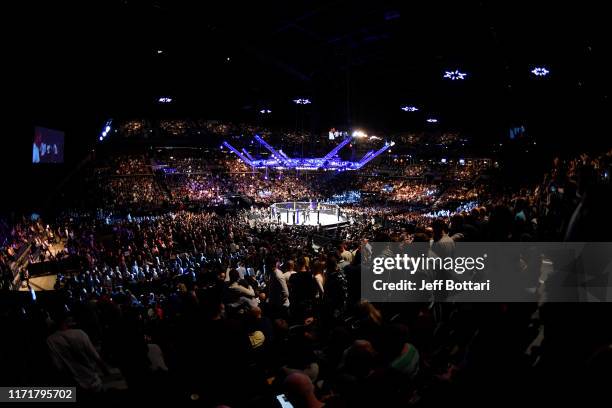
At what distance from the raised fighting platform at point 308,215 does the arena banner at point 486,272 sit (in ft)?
65.7

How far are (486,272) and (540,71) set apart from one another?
17362 mm

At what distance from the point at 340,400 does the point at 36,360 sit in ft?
10.9

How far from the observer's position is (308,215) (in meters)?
29.2

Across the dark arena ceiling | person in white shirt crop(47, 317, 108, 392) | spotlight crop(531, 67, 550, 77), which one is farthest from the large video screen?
spotlight crop(531, 67, 550, 77)

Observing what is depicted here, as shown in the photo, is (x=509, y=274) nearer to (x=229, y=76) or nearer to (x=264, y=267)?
(x=264, y=267)

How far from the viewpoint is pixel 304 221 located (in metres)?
27.2

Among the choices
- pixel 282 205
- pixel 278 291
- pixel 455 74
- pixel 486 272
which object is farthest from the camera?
pixel 282 205

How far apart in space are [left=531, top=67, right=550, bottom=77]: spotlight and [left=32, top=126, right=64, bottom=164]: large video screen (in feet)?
80.6

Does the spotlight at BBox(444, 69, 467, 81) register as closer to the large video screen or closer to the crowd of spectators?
the crowd of spectators

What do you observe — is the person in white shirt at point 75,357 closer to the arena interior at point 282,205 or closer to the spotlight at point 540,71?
the arena interior at point 282,205

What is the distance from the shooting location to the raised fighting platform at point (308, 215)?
88.2 ft

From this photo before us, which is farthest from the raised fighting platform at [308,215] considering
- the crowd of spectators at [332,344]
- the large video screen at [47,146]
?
the crowd of spectators at [332,344]

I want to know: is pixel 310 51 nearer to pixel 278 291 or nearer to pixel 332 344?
pixel 278 291

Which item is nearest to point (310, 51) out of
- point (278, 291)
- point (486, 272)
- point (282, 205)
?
point (282, 205)
